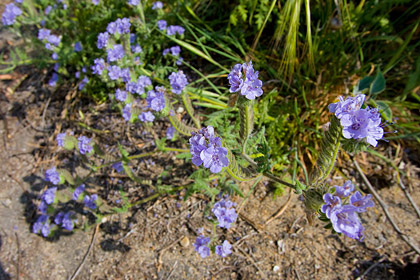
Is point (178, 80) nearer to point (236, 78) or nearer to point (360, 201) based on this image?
point (236, 78)

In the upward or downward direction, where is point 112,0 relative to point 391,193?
upward

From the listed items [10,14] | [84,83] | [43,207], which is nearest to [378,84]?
[84,83]

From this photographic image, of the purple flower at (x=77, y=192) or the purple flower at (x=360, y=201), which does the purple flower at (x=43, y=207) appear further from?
the purple flower at (x=360, y=201)

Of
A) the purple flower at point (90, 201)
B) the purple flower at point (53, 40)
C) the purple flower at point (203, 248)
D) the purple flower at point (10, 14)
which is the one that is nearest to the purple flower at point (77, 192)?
the purple flower at point (90, 201)

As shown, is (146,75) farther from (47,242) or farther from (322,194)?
(322,194)

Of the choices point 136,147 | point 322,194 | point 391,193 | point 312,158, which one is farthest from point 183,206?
point 391,193
